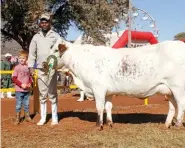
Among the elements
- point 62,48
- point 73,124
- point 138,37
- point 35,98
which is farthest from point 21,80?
point 138,37

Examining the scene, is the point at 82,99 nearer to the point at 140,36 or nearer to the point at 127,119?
the point at 140,36

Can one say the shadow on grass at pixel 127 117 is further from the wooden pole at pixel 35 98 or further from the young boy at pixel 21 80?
the young boy at pixel 21 80

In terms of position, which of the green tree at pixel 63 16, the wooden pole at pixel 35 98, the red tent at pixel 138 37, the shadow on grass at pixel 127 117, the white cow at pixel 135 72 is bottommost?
the shadow on grass at pixel 127 117

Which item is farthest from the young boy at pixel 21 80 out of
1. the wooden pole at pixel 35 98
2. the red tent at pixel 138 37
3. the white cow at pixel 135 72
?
the red tent at pixel 138 37

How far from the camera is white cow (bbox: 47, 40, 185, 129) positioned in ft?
24.8

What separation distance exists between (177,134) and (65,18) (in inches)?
761

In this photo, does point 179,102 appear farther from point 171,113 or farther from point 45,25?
Result: point 45,25

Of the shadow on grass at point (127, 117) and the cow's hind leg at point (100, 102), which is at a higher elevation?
the cow's hind leg at point (100, 102)

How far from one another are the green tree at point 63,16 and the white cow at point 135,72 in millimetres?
13787

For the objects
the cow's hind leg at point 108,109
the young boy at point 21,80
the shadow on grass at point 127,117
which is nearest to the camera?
the cow's hind leg at point 108,109

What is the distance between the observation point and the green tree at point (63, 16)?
71.7ft

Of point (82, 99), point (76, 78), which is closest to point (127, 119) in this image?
point (76, 78)

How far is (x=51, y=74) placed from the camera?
834 centimetres

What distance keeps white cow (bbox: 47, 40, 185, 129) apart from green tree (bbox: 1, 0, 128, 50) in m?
13.8
